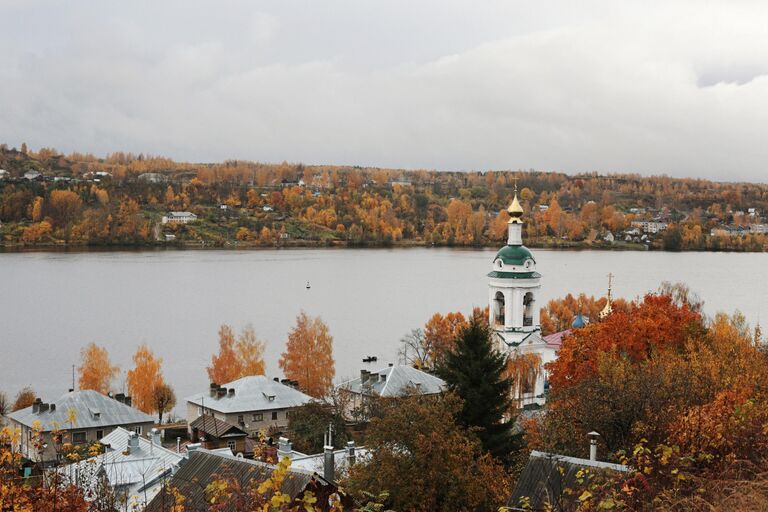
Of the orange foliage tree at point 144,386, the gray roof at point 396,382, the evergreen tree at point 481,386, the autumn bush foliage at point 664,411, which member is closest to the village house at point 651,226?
the orange foliage tree at point 144,386

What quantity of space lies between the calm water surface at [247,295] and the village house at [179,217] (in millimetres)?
13877

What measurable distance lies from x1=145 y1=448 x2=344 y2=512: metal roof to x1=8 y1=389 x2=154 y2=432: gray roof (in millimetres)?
8835

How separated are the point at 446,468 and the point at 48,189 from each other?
10007cm

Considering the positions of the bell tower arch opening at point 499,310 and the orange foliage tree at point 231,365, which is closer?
the bell tower arch opening at point 499,310

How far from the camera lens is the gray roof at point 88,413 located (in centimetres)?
1891

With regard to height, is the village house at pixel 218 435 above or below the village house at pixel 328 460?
below

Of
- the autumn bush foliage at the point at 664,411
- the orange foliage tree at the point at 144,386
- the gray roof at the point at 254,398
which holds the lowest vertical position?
the orange foliage tree at the point at 144,386

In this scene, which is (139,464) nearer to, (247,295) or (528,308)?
(528,308)

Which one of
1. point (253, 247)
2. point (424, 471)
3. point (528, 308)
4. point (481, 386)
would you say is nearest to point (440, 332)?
point (528, 308)

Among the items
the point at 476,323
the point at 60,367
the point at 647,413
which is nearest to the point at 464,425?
the point at 476,323

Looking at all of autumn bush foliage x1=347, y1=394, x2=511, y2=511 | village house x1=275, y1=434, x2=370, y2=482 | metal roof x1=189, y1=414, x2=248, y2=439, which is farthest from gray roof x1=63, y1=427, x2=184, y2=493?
metal roof x1=189, y1=414, x2=248, y2=439

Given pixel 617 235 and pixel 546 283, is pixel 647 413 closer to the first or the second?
pixel 546 283

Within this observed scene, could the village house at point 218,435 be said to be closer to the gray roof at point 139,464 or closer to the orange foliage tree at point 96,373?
the gray roof at point 139,464

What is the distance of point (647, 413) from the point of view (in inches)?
416
